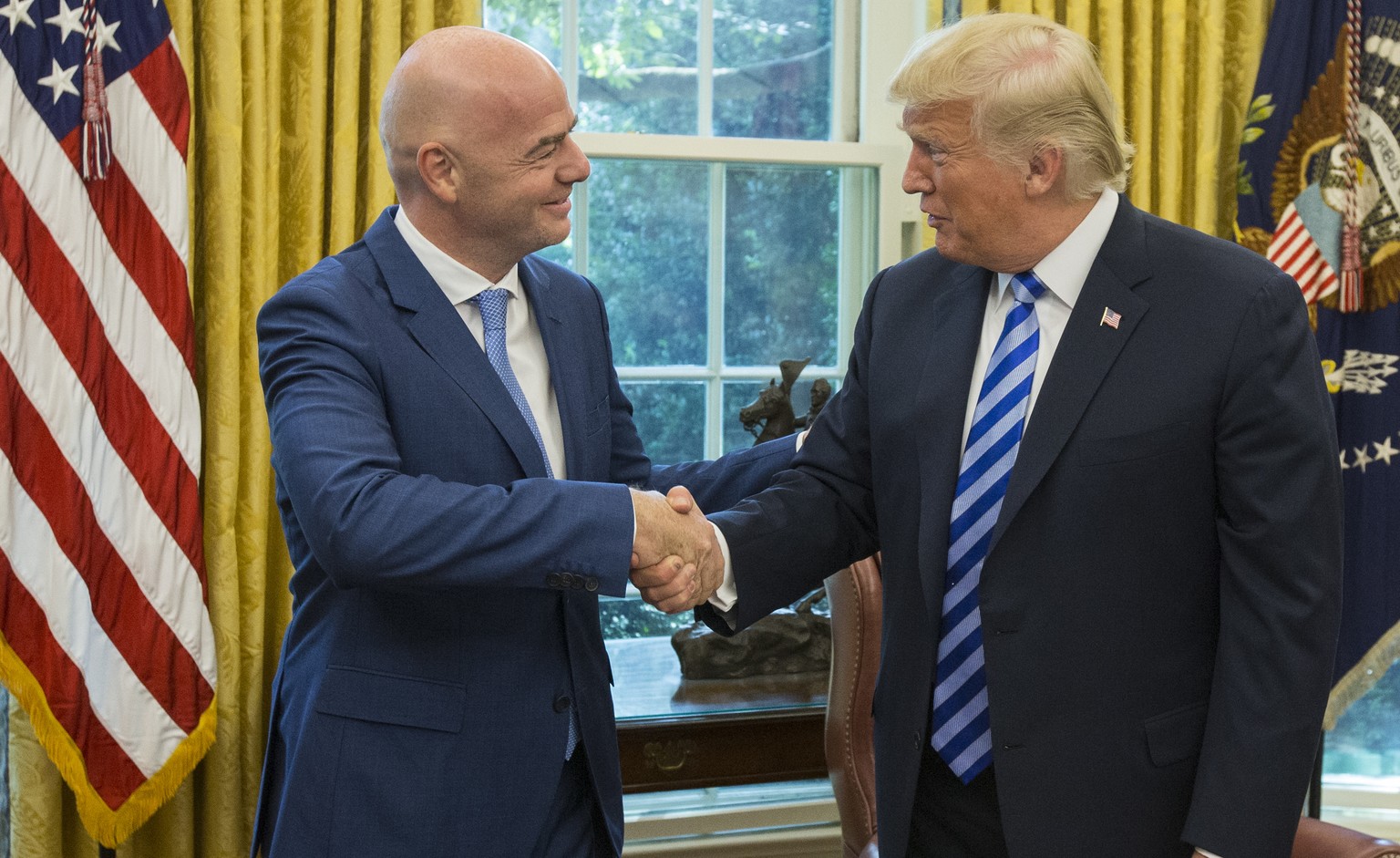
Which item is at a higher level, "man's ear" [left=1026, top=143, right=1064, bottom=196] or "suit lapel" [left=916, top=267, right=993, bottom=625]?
"man's ear" [left=1026, top=143, right=1064, bottom=196]

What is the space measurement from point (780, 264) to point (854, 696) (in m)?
1.37

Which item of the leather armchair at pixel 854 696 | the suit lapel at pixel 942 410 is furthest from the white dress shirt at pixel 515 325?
the leather armchair at pixel 854 696

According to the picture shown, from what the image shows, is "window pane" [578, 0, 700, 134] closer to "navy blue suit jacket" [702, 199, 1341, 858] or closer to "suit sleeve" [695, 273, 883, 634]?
"suit sleeve" [695, 273, 883, 634]

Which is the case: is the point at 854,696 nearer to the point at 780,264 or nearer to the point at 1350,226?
the point at 780,264

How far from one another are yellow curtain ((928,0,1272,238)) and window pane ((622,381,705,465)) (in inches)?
45.2

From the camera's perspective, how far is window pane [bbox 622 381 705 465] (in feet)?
10.9

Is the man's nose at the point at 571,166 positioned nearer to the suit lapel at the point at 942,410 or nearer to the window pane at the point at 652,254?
the suit lapel at the point at 942,410

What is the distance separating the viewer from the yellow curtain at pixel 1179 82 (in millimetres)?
3125

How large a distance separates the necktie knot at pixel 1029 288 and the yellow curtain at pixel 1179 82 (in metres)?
1.66

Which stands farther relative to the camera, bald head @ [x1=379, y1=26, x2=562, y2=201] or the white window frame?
the white window frame

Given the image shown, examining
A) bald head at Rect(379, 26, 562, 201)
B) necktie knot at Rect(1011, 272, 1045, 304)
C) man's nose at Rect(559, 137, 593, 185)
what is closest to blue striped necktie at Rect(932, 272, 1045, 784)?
necktie knot at Rect(1011, 272, 1045, 304)

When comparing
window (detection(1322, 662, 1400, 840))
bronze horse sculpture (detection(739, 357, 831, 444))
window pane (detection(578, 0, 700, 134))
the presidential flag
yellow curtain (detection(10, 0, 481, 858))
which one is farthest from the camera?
window (detection(1322, 662, 1400, 840))

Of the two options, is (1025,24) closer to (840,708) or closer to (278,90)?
(840,708)

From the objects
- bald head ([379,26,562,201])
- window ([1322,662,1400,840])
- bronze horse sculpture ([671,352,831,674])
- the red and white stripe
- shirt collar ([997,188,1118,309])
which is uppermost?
bald head ([379,26,562,201])
